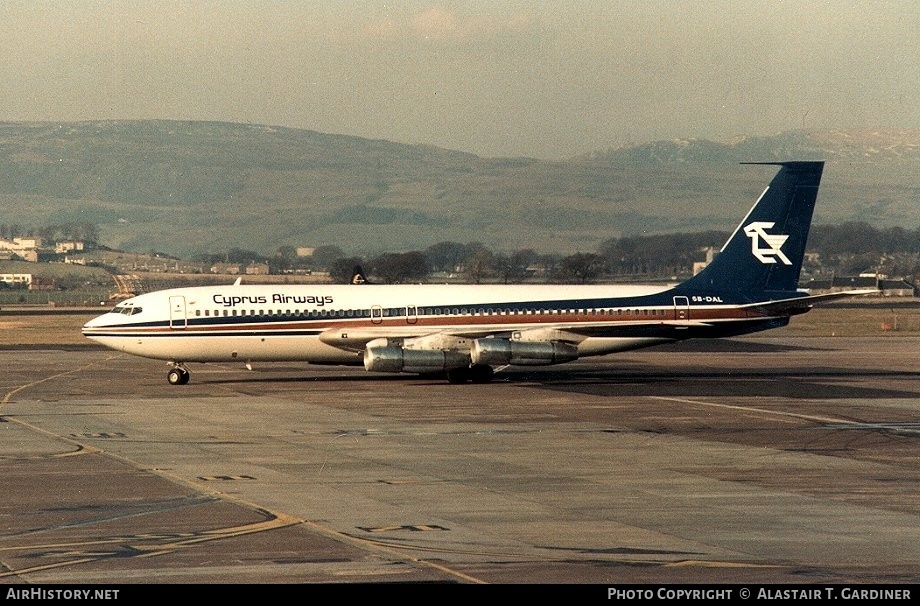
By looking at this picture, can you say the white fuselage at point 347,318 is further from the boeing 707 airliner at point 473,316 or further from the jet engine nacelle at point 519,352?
the jet engine nacelle at point 519,352

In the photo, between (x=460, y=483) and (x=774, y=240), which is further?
(x=774, y=240)

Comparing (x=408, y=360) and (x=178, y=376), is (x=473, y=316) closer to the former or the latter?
(x=408, y=360)

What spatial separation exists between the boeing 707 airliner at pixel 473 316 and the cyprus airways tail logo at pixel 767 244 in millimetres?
47

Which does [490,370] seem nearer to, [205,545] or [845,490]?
[845,490]

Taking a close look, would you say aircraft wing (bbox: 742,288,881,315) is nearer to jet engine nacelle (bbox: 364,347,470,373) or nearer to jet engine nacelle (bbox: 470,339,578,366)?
jet engine nacelle (bbox: 470,339,578,366)

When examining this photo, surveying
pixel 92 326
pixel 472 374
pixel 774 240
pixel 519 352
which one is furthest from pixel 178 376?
pixel 774 240

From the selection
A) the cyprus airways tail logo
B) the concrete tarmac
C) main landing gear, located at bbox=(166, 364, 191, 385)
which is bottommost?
the concrete tarmac

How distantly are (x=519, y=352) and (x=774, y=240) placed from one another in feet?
46.3

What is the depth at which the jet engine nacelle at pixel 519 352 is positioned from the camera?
5709cm

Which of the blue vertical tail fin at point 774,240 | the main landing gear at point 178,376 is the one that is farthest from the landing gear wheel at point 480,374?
the main landing gear at point 178,376

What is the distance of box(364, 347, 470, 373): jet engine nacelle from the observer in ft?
183

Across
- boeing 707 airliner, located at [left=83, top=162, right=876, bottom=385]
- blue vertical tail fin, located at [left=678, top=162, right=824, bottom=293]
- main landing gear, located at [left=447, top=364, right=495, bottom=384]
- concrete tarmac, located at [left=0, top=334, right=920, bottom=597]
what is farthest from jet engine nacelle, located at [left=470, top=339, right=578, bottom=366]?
blue vertical tail fin, located at [left=678, top=162, right=824, bottom=293]

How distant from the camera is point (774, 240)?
63.0m

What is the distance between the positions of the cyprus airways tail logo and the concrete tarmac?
7785 millimetres
